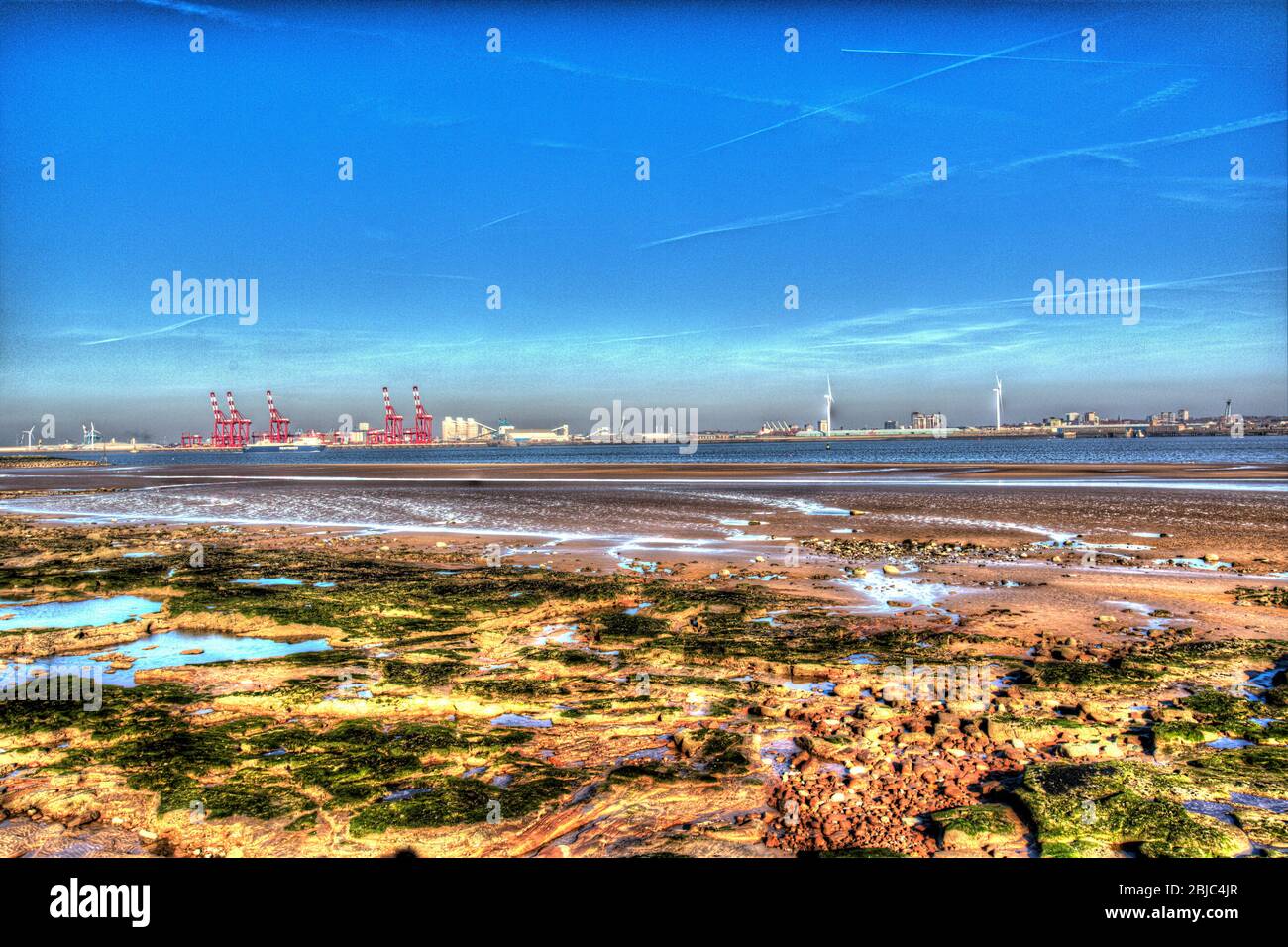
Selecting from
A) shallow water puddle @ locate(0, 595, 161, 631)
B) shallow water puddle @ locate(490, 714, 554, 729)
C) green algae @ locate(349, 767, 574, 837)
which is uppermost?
shallow water puddle @ locate(0, 595, 161, 631)

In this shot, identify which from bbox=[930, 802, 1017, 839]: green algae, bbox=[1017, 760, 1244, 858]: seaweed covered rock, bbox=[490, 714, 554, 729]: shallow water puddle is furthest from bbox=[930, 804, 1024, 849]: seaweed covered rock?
bbox=[490, 714, 554, 729]: shallow water puddle

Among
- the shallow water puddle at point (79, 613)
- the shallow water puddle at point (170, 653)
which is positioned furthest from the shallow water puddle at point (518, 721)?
the shallow water puddle at point (79, 613)

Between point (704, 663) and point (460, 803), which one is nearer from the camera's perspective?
point (460, 803)

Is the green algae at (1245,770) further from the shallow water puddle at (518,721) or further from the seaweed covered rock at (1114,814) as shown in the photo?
the shallow water puddle at (518,721)

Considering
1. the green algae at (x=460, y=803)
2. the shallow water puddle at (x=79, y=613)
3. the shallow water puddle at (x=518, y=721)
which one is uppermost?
the shallow water puddle at (x=79, y=613)

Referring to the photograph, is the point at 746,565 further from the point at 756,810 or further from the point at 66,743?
the point at 66,743

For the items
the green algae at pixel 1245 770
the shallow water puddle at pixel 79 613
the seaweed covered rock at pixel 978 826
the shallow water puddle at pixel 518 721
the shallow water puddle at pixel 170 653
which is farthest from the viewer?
the shallow water puddle at pixel 79 613

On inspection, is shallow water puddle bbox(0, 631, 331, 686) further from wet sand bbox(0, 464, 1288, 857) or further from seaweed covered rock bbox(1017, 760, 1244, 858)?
seaweed covered rock bbox(1017, 760, 1244, 858)

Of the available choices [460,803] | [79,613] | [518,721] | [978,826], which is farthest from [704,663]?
[79,613]

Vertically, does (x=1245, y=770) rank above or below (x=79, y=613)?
below

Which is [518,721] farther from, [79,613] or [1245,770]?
[79,613]
